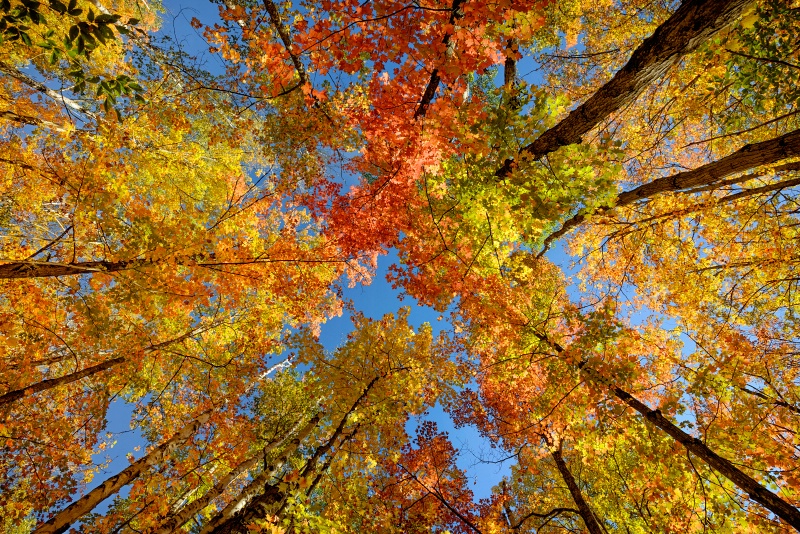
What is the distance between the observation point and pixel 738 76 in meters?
4.02

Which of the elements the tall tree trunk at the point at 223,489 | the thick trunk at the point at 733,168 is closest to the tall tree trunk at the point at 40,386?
the tall tree trunk at the point at 223,489

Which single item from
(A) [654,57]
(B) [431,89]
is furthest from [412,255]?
(A) [654,57]

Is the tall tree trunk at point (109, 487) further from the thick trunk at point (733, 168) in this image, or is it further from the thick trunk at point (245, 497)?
the thick trunk at point (733, 168)

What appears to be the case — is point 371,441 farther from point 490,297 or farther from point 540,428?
point 490,297

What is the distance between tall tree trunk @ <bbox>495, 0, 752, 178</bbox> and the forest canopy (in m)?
0.03

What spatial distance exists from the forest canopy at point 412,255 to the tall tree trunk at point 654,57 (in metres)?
0.03

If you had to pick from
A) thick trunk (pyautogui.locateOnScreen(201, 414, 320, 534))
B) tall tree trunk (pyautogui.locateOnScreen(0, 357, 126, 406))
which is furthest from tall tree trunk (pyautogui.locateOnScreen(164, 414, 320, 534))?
tall tree trunk (pyautogui.locateOnScreen(0, 357, 126, 406))

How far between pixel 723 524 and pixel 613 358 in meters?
2.76

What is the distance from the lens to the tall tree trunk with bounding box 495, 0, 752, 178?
125 inches

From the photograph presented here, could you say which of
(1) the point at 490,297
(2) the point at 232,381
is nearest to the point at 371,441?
(2) the point at 232,381

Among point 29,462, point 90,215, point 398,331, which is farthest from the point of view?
point 398,331

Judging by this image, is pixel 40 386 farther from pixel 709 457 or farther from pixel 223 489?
pixel 709 457

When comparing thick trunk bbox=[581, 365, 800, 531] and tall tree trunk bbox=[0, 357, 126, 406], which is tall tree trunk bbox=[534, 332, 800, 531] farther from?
tall tree trunk bbox=[0, 357, 126, 406]

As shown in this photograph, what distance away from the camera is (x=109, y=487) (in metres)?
5.00
